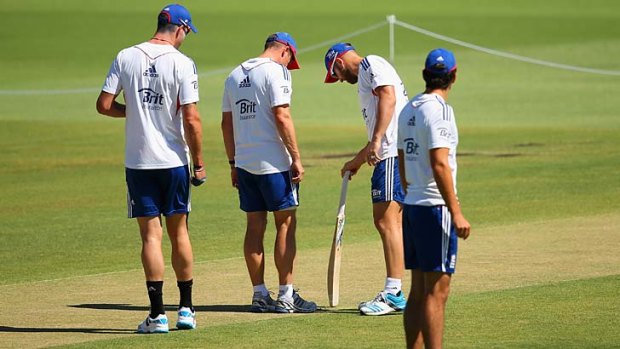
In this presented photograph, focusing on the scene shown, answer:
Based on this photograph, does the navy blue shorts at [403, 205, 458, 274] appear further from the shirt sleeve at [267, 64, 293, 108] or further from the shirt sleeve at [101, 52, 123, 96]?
the shirt sleeve at [101, 52, 123, 96]

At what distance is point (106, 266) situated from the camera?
562 inches

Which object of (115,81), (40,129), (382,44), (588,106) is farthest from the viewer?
(382,44)

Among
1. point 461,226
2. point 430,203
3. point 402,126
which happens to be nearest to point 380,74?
point 402,126

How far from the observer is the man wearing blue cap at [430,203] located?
28.2 feet

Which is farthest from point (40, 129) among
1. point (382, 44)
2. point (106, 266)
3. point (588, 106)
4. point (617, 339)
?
point (382, 44)

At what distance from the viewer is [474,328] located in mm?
10430

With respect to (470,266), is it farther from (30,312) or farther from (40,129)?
(40,129)

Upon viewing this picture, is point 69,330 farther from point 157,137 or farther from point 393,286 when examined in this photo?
point 393,286

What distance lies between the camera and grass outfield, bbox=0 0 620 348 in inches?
422

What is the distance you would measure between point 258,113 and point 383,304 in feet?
6.32

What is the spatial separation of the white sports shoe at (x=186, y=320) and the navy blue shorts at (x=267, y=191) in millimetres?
1314

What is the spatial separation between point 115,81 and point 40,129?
21.4 m

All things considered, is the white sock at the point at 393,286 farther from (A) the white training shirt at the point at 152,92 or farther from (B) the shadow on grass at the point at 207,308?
(A) the white training shirt at the point at 152,92

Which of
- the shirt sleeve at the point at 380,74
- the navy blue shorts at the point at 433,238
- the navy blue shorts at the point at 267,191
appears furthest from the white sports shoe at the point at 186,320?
the navy blue shorts at the point at 433,238
